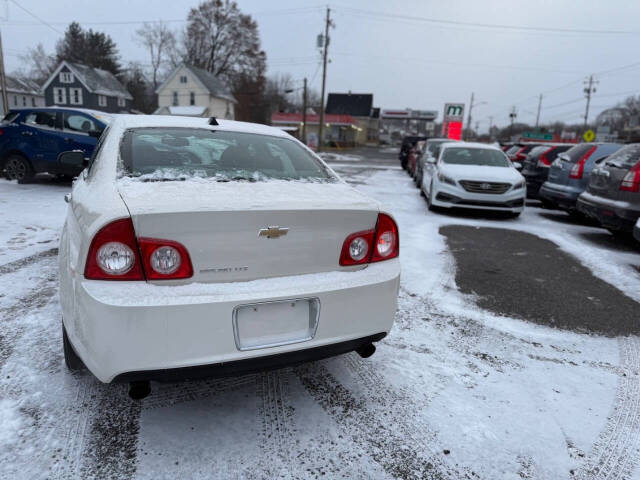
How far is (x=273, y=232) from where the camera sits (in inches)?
79.7

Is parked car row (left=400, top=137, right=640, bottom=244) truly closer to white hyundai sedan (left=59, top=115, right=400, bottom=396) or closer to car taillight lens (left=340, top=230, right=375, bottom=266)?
car taillight lens (left=340, top=230, right=375, bottom=266)

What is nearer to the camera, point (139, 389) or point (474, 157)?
point (139, 389)

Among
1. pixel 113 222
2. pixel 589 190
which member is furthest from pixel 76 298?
pixel 589 190

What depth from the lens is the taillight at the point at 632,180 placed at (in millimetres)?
5855

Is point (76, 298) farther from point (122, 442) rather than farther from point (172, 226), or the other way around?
point (122, 442)

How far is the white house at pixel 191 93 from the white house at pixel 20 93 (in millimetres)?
17813

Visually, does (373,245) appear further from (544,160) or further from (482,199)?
(544,160)

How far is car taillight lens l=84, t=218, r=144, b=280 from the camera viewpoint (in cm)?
182

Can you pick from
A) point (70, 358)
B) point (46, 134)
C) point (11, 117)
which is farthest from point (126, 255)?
point (11, 117)

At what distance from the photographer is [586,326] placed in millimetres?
3713

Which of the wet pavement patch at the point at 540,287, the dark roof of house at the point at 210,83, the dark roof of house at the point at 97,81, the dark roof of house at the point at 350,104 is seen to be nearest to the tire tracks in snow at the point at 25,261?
the wet pavement patch at the point at 540,287

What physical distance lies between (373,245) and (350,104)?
77.8 meters

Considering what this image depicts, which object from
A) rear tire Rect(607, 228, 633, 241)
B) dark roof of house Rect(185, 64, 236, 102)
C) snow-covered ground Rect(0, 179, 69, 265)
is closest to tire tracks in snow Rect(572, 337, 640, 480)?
snow-covered ground Rect(0, 179, 69, 265)

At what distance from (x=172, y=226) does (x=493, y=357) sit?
2.41 m
